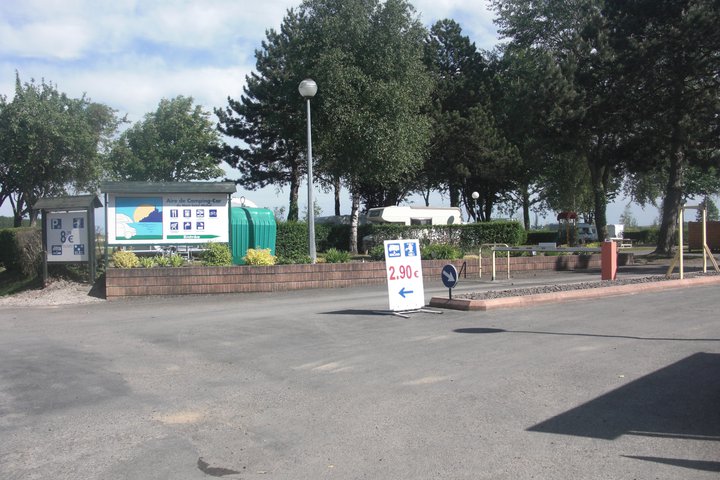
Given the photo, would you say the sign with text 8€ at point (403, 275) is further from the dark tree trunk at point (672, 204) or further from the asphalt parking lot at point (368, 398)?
the dark tree trunk at point (672, 204)

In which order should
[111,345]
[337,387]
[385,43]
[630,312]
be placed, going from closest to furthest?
1. [337,387]
2. [111,345]
3. [630,312]
4. [385,43]

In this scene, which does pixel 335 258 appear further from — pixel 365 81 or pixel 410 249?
pixel 365 81

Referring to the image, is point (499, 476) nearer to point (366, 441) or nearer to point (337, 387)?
point (366, 441)

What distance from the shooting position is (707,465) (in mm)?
4527

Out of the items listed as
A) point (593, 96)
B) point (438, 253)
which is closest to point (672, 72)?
point (593, 96)

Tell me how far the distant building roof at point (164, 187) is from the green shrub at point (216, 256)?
1.79 meters

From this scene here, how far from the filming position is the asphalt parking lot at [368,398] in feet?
15.6

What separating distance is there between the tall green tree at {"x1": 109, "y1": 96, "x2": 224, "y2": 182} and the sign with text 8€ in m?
45.9

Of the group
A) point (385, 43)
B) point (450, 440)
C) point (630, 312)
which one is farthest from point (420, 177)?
point (450, 440)

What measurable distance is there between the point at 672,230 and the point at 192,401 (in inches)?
1211

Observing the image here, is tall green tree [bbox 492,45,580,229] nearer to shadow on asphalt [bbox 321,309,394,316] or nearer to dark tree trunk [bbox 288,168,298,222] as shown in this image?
dark tree trunk [bbox 288,168,298,222]

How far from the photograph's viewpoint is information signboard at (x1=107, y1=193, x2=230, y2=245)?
673 inches

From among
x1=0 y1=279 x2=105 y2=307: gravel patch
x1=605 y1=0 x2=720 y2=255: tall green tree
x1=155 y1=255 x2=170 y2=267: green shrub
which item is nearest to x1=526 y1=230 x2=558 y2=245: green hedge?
x1=605 y1=0 x2=720 y2=255: tall green tree

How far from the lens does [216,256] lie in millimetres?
16812
